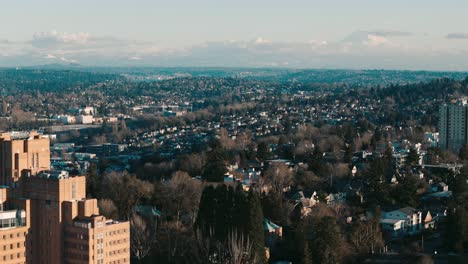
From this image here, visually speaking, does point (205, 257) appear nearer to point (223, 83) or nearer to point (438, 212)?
point (438, 212)

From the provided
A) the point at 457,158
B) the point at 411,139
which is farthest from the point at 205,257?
the point at 411,139

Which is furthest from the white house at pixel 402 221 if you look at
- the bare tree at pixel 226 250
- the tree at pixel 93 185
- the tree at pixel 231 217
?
the tree at pixel 93 185

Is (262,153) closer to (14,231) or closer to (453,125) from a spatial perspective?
(453,125)

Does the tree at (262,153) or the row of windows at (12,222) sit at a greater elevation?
the row of windows at (12,222)

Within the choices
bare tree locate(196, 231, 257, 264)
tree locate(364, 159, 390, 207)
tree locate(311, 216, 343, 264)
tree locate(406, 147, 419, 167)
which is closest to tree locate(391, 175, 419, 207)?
tree locate(364, 159, 390, 207)

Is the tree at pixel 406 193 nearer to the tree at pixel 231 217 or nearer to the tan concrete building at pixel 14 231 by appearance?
the tree at pixel 231 217
